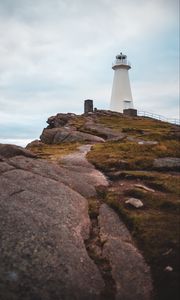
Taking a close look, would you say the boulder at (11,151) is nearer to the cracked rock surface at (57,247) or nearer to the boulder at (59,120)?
the cracked rock surface at (57,247)

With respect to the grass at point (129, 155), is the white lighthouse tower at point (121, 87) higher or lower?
higher

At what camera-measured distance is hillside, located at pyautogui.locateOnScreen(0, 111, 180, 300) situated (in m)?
14.9

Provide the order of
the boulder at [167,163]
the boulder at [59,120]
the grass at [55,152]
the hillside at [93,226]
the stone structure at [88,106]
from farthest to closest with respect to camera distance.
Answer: the stone structure at [88,106] → the boulder at [59,120] → the grass at [55,152] → the boulder at [167,163] → the hillside at [93,226]

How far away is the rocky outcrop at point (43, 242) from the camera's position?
1462cm

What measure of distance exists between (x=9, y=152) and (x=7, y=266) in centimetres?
1118

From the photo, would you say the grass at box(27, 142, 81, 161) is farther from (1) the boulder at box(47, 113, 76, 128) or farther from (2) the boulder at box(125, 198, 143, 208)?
(1) the boulder at box(47, 113, 76, 128)

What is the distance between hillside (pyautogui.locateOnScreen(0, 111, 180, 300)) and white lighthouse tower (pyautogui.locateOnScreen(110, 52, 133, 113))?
53.9 meters

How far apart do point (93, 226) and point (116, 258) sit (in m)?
2.60

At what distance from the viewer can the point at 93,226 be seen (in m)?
18.4

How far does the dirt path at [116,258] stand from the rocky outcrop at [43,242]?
34 centimetres

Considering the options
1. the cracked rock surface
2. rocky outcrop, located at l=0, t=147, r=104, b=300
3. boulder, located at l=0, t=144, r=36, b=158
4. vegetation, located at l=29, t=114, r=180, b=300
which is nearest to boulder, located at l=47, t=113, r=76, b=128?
vegetation, located at l=29, t=114, r=180, b=300

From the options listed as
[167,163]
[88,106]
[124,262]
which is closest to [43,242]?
[124,262]

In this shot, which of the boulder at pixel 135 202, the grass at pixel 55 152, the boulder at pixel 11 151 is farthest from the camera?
the grass at pixel 55 152

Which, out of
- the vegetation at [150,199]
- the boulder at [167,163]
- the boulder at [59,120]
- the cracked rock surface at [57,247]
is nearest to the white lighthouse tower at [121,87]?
the boulder at [59,120]
